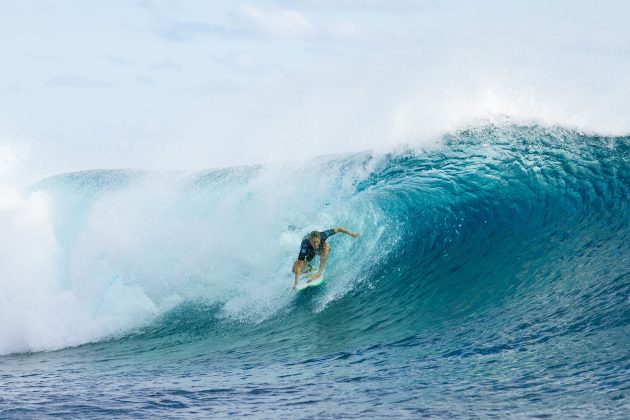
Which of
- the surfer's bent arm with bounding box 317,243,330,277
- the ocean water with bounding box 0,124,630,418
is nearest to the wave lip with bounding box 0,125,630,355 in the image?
the ocean water with bounding box 0,124,630,418

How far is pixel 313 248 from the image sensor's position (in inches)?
400

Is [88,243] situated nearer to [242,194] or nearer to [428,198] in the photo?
[242,194]

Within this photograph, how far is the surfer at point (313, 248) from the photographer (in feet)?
33.1

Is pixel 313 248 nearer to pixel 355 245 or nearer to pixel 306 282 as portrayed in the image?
pixel 306 282

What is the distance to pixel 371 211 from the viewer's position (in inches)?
470

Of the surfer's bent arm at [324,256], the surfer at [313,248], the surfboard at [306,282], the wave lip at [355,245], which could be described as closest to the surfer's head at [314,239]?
the surfer at [313,248]

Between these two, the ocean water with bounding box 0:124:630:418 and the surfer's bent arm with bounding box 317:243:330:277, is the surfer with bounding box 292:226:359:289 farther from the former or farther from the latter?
the ocean water with bounding box 0:124:630:418

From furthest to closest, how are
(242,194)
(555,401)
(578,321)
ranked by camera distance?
(242,194) < (578,321) < (555,401)

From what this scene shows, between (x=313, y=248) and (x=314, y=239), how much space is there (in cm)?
16

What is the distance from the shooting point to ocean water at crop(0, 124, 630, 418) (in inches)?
235

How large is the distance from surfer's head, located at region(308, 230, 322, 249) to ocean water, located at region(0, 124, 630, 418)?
759mm

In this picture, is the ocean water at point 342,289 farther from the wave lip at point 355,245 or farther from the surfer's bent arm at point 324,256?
the surfer's bent arm at point 324,256

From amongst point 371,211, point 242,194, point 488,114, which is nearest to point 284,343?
point 371,211

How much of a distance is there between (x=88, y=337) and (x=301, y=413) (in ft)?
18.3
